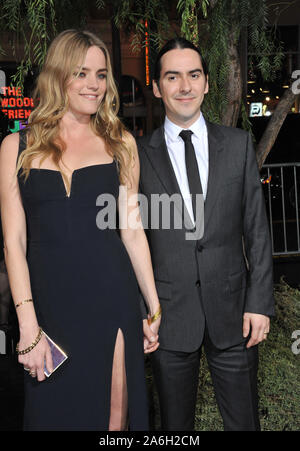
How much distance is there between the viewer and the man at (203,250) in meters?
2.52

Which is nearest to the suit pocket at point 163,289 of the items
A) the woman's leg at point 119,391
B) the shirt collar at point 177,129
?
the woman's leg at point 119,391

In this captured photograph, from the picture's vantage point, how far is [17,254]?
7.45 ft

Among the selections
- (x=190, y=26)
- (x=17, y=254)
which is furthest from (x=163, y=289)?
(x=190, y=26)

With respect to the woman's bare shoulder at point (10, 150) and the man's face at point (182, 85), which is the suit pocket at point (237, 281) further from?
the woman's bare shoulder at point (10, 150)

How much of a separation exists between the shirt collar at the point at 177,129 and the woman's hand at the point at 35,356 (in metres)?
1.02

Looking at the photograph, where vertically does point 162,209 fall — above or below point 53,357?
above

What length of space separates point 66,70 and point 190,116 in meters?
0.56

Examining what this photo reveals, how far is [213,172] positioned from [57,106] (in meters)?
0.71

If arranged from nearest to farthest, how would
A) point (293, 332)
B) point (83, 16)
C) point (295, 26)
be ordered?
point (83, 16), point (293, 332), point (295, 26)

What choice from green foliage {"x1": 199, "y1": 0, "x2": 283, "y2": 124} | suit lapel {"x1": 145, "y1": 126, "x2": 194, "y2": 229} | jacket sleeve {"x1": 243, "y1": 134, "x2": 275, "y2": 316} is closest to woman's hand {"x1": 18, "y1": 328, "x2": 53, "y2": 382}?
suit lapel {"x1": 145, "y1": 126, "x2": 194, "y2": 229}

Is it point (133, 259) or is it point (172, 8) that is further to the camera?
point (172, 8)
